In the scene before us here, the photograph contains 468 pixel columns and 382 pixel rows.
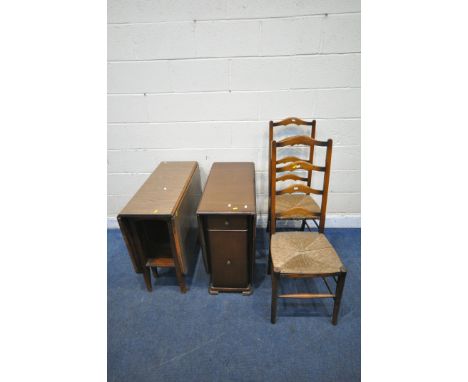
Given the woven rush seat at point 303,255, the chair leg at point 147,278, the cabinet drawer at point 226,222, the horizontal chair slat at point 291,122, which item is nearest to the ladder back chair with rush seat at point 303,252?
the woven rush seat at point 303,255

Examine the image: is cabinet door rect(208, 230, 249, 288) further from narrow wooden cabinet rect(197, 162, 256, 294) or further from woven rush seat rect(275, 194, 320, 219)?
woven rush seat rect(275, 194, 320, 219)

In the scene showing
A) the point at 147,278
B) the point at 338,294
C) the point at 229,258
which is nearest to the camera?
the point at 338,294

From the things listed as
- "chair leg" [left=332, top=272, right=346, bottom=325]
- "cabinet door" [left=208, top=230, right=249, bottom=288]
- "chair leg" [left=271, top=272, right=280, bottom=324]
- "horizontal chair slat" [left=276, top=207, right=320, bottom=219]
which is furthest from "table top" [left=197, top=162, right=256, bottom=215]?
"chair leg" [left=332, top=272, right=346, bottom=325]

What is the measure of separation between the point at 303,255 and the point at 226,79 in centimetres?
142

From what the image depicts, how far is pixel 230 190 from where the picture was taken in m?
1.78

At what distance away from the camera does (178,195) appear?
1730mm

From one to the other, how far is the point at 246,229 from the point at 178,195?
20.1 inches

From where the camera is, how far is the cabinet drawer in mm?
1581

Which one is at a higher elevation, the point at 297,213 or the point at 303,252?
the point at 297,213

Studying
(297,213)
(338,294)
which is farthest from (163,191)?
(338,294)

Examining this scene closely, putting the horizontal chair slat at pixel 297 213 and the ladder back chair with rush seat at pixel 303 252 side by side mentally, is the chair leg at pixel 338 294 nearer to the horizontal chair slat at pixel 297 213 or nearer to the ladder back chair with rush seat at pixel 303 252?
the ladder back chair with rush seat at pixel 303 252

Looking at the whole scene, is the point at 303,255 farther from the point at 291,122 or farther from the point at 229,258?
the point at 291,122

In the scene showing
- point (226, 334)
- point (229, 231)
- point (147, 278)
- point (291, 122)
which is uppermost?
point (291, 122)

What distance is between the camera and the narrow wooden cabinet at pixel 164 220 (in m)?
1.59
